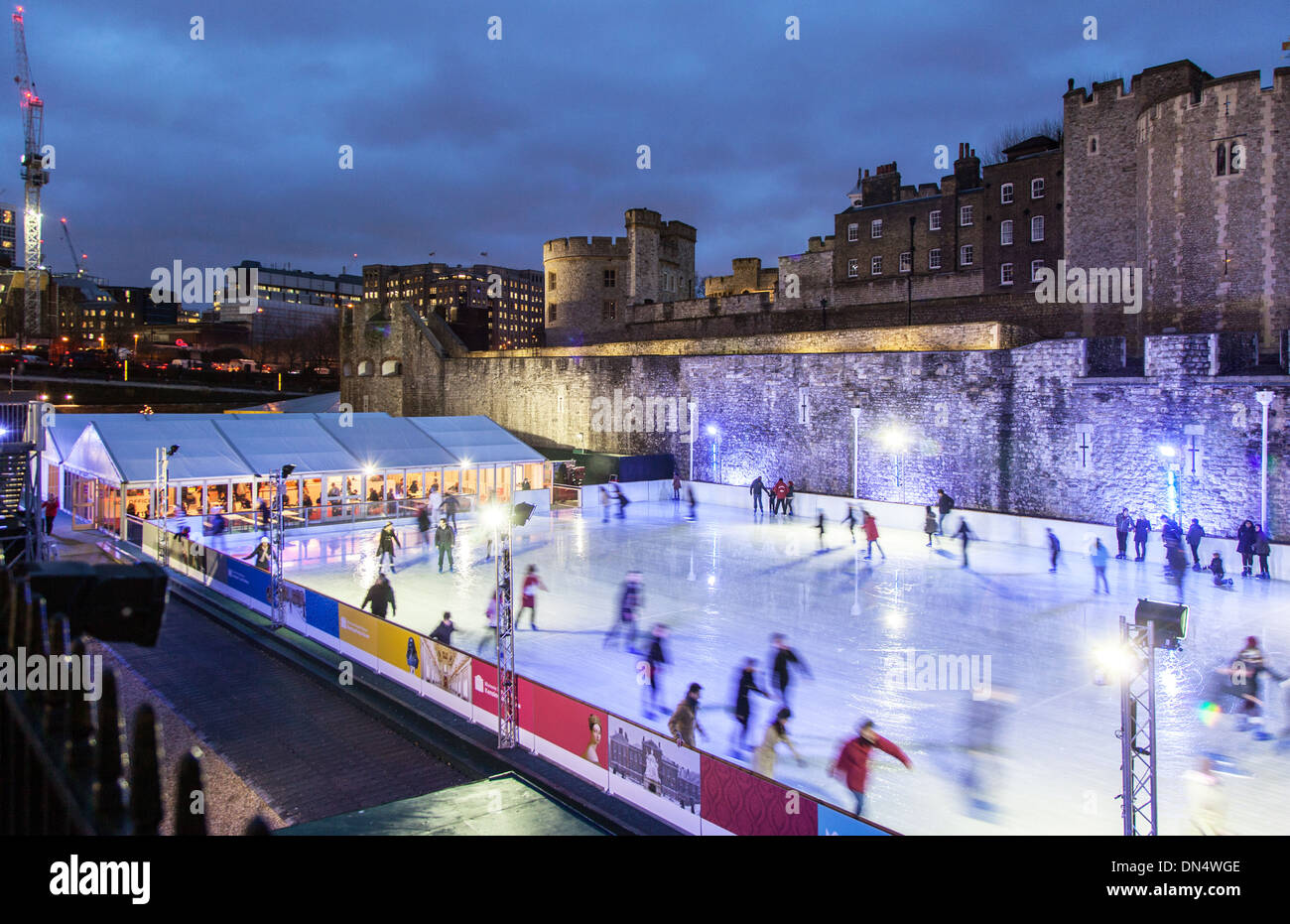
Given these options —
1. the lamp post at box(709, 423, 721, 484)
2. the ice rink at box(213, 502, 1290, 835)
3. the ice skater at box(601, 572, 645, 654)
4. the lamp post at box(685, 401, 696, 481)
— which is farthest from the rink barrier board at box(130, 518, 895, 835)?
the lamp post at box(685, 401, 696, 481)

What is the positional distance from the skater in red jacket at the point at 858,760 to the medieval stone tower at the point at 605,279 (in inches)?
1185

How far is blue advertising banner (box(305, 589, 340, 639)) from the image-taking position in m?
9.45

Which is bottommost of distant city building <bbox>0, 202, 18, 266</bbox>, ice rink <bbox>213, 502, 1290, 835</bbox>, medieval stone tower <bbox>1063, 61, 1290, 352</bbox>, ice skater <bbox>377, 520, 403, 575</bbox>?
ice rink <bbox>213, 502, 1290, 835</bbox>

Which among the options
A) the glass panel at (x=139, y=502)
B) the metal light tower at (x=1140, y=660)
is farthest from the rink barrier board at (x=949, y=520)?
the metal light tower at (x=1140, y=660)

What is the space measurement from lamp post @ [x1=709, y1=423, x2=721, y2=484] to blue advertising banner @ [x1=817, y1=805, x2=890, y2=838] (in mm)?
19485

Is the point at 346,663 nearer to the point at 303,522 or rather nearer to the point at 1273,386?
the point at 303,522

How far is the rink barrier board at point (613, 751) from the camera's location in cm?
493

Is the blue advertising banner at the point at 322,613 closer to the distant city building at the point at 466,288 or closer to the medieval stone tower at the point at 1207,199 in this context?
the medieval stone tower at the point at 1207,199

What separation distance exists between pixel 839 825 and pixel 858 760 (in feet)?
→ 4.01

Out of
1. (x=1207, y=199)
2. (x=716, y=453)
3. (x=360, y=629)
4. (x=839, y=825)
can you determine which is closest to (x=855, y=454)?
(x=716, y=453)

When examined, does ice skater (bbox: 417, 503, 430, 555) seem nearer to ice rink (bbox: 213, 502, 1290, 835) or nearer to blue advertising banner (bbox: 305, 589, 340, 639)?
ice rink (bbox: 213, 502, 1290, 835)

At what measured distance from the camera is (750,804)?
5.12m
